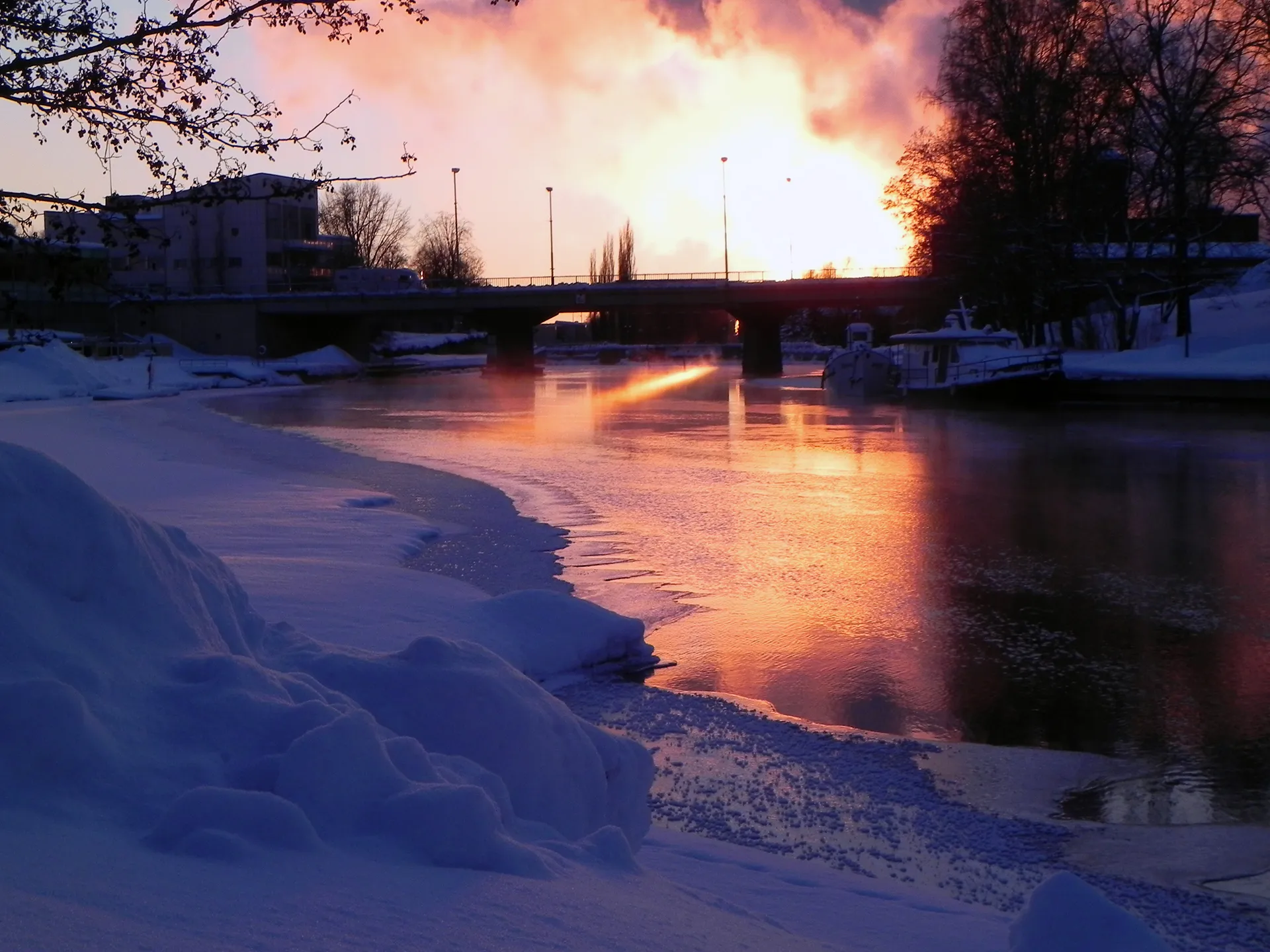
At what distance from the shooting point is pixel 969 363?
46.8m

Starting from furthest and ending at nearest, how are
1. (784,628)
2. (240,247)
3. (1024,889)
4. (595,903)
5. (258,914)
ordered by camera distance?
(240,247)
(784,628)
(1024,889)
(595,903)
(258,914)

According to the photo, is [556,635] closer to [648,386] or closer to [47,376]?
[47,376]

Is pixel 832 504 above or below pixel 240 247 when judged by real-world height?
below

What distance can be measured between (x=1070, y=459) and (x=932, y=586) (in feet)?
45.5

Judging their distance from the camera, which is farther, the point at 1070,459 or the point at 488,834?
the point at 1070,459

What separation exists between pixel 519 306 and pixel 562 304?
2.60 metres

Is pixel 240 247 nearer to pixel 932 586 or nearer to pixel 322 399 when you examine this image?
pixel 322 399

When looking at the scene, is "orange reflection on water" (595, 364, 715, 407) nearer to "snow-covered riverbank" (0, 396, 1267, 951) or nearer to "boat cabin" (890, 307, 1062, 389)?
"boat cabin" (890, 307, 1062, 389)

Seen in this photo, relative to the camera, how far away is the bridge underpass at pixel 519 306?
73.7 m

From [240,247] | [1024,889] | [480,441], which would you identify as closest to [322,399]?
[480,441]

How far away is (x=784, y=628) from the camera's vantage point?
10836 millimetres

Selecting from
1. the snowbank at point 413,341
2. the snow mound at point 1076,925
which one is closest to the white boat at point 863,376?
the snow mound at point 1076,925

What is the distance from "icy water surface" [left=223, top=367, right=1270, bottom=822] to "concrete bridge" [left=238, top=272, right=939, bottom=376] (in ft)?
139

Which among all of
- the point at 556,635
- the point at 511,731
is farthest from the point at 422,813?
the point at 556,635
